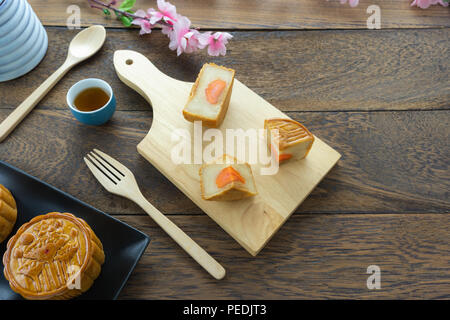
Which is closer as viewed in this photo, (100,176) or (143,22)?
(100,176)

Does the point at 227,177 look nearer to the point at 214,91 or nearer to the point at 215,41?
the point at 214,91

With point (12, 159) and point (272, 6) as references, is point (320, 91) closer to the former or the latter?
point (272, 6)

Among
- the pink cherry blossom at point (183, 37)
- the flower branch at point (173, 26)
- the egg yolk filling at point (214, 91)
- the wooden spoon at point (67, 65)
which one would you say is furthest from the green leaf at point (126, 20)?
the egg yolk filling at point (214, 91)

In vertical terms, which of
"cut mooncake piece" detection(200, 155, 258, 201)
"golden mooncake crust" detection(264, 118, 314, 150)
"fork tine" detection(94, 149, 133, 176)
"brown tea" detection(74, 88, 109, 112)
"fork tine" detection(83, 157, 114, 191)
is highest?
"golden mooncake crust" detection(264, 118, 314, 150)

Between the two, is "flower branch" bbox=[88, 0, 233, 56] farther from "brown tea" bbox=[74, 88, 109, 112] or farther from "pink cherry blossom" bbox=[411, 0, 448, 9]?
"pink cherry blossom" bbox=[411, 0, 448, 9]

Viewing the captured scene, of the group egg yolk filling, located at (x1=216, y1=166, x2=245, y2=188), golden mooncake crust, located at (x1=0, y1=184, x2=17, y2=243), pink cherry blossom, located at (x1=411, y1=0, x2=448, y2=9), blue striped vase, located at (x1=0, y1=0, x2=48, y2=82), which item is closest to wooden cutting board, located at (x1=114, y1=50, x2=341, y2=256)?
egg yolk filling, located at (x1=216, y1=166, x2=245, y2=188)

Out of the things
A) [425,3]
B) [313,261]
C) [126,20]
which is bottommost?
[313,261]

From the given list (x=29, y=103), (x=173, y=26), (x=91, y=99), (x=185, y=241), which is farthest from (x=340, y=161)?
(x=29, y=103)
